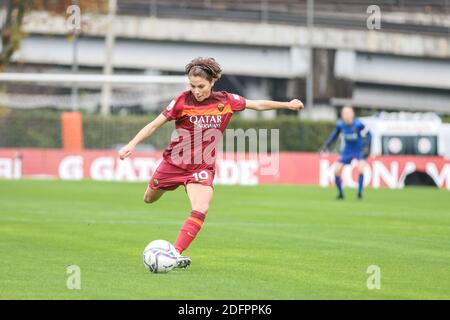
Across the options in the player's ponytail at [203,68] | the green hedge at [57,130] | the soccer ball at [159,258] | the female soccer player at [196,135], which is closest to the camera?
the soccer ball at [159,258]

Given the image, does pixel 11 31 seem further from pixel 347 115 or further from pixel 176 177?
pixel 176 177

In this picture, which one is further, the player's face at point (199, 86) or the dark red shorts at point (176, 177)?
the dark red shorts at point (176, 177)

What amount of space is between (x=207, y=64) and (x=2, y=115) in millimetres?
31984

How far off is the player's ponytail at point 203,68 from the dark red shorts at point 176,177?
1063mm

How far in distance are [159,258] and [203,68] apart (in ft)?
6.88

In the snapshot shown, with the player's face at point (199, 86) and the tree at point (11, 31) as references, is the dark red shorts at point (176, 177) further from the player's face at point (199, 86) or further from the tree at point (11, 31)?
the tree at point (11, 31)

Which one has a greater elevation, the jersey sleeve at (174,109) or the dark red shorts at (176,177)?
the jersey sleeve at (174,109)

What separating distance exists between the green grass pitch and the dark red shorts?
0.92 metres

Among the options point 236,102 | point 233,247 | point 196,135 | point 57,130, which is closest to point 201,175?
point 196,135

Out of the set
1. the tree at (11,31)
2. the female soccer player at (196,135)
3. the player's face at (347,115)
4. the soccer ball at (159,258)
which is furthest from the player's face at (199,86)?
the tree at (11,31)

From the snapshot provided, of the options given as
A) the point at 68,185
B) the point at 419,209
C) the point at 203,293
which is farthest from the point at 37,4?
the point at 203,293

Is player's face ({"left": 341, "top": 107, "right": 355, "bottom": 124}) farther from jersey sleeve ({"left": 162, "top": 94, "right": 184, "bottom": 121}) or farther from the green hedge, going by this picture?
jersey sleeve ({"left": 162, "top": 94, "right": 184, "bottom": 121})

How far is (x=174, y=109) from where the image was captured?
12852 millimetres

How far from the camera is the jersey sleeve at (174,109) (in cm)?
1280
